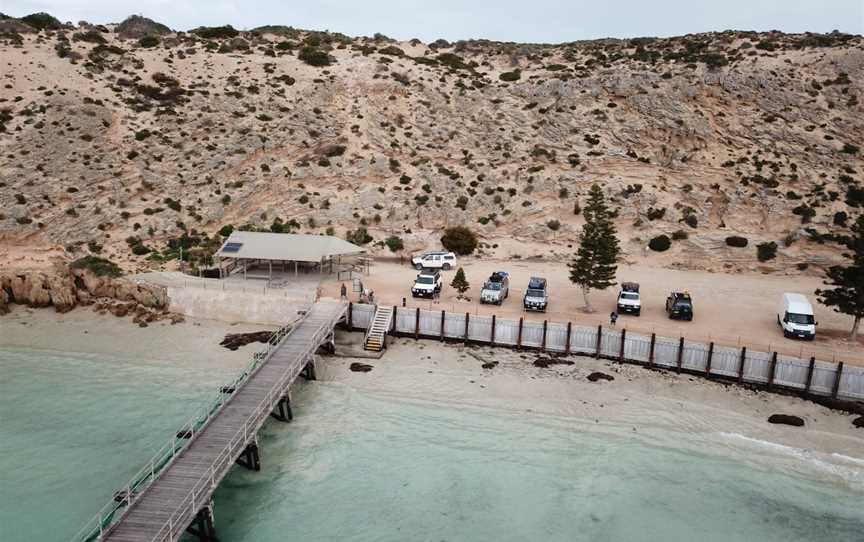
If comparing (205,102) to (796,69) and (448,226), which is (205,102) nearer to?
(448,226)

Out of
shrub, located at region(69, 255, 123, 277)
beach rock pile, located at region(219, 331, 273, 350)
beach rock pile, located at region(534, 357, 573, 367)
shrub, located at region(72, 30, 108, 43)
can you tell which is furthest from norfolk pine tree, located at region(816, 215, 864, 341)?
shrub, located at region(72, 30, 108, 43)

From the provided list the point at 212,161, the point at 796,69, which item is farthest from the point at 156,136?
the point at 796,69

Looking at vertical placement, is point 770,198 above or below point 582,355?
above

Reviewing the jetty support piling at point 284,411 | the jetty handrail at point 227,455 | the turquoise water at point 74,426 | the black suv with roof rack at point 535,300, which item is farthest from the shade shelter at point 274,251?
the jetty support piling at point 284,411

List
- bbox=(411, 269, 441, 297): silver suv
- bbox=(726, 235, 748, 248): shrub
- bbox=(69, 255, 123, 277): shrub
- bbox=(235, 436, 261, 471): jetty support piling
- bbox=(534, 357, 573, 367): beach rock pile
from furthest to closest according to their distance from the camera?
bbox=(726, 235, 748, 248): shrub < bbox=(69, 255, 123, 277): shrub < bbox=(411, 269, 441, 297): silver suv < bbox=(534, 357, 573, 367): beach rock pile < bbox=(235, 436, 261, 471): jetty support piling

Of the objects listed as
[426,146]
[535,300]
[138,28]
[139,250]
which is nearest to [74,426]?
[535,300]

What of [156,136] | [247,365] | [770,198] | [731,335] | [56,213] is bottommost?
[247,365]

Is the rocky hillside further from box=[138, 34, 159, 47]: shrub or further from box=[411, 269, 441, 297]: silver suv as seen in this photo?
box=[411, 269, 441, 297]: silver suv
